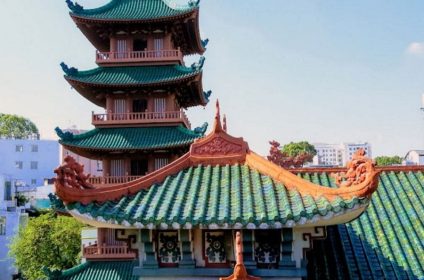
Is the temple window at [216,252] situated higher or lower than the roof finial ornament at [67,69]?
lower

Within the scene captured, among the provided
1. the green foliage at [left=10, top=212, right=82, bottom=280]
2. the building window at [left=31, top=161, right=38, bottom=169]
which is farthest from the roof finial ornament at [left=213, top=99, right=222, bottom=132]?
the building window at [left=31, top=161, right=38, bottom=169]

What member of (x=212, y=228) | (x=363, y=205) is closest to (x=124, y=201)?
(x=212, y=228)

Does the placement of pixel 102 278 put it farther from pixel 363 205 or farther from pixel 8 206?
pixel 8 206

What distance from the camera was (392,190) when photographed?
40.9ft

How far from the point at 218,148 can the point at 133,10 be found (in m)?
16.9

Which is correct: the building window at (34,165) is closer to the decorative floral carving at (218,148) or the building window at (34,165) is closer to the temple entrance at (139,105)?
the temple entrance at (139,105)

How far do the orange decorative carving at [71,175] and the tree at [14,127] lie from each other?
75.3 m

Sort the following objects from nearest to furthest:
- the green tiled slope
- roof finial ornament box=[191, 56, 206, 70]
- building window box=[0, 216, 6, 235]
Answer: the green tiled slope
roof finial ornament box=[191, 56, 206, 70]
building window box=[0, 216, 6, 235]

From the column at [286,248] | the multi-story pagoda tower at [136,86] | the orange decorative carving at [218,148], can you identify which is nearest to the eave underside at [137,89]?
the multi-story pagoda tower at [136,86]

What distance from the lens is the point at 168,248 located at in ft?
29.7

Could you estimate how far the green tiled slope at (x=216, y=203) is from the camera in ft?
26.9

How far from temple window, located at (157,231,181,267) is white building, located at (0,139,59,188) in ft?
205

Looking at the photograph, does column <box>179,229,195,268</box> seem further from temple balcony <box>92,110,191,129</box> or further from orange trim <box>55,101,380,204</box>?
temple balcony <box>92,110,191,129</box>

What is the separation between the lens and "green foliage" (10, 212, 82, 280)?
1483 inches
